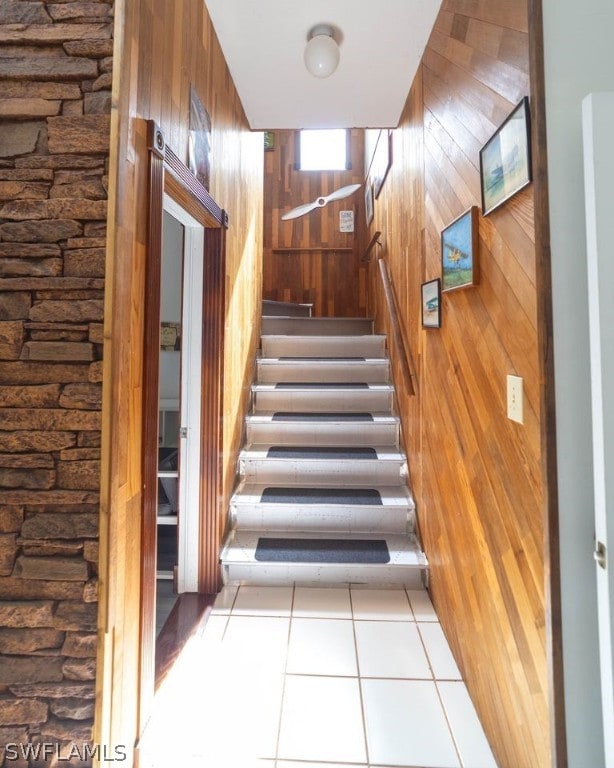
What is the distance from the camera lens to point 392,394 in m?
3.04

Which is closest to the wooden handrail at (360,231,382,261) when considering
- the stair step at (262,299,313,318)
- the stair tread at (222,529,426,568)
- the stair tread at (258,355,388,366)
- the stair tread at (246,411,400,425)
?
the stair step at (262,299,313,318)

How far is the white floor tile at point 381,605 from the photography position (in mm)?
1943

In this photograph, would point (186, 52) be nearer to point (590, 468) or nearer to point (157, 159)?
point (157, 159)

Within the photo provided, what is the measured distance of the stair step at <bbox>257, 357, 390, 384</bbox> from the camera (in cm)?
330

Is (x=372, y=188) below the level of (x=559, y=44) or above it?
above

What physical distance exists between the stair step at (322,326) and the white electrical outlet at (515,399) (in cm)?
318

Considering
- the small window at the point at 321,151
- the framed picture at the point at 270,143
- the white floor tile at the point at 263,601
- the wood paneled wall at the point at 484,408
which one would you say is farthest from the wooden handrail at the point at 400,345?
the framed picture at the point at 270,143

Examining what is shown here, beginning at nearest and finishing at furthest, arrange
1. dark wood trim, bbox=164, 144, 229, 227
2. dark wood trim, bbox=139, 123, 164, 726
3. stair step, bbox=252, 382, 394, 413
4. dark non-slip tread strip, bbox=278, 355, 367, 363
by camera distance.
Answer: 1. dark wood trim, bbox=139, 123, 164, 726
2. dark wood trim, bbox=164, 144, 229, 227
3. stair step, bbox=252, 382, 394, 413
4. dark non-slip tread strip, bbox=278, 355, 367, 363

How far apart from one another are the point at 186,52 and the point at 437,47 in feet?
3.76

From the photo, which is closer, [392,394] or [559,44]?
[559,44]

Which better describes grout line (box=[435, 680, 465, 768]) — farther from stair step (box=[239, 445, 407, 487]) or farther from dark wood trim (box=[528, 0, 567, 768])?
stair step (box=[239, 445, 407, 487])

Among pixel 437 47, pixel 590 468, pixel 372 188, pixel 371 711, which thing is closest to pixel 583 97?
pixel 590 468

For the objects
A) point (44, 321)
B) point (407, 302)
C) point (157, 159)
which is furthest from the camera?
point (407, 302)

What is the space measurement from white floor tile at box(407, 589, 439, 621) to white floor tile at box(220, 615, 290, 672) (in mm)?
653
